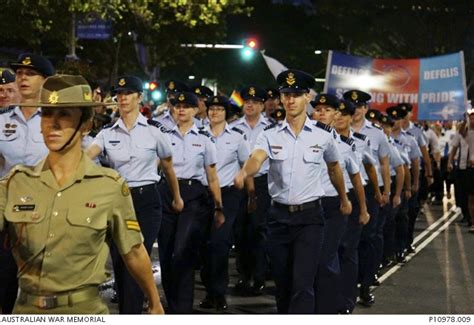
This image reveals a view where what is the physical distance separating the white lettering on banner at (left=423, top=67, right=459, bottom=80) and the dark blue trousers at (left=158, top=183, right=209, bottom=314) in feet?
34.6

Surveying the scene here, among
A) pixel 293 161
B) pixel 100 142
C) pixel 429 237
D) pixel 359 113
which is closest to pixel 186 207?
pixel 100 142

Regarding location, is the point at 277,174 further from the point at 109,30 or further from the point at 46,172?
the point at 109,30

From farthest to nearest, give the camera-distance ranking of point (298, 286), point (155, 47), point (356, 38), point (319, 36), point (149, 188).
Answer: point (319, 36) < point (356, 38) < point (155, 47) < point (149, 188) < point (298, 286)

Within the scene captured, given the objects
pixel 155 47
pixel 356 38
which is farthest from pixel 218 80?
pixel 155 47

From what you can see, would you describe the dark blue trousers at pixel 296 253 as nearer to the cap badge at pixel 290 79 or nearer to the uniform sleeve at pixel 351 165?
the cap badge at pixel 290 79

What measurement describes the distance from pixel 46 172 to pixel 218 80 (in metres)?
76.7

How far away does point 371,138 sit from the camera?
37.1ft

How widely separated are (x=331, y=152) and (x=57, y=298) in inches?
174

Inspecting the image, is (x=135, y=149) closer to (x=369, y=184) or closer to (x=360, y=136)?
(x=360, y=136)

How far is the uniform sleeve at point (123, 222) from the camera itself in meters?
4.43

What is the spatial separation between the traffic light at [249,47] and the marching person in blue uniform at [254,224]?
2017 centimetres

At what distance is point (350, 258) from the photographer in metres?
9.90

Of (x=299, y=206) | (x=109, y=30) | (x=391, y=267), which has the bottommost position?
(x=391, y=267)

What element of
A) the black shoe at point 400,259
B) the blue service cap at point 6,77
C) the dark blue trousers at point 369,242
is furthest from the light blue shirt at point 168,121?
the black shoe at point 400,259
